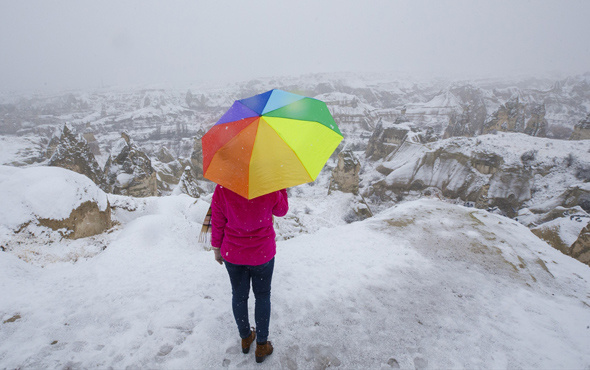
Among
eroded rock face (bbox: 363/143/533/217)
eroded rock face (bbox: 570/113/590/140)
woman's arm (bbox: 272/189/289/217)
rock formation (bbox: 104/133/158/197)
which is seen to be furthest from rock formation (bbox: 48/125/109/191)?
eroded rock face (bbox: 570/113/590/140)

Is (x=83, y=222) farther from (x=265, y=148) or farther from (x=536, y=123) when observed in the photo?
(x=536, y=123)

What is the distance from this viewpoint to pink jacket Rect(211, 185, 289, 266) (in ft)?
7.50

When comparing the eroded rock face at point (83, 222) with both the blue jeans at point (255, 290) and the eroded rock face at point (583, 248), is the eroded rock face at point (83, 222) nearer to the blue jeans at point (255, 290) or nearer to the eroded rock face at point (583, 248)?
the blue jeans at point (255, 290)

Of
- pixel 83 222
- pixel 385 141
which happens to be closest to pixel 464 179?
pixel 385 141

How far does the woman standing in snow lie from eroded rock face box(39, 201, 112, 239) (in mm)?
7688

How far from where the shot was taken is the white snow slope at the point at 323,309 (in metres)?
2.93

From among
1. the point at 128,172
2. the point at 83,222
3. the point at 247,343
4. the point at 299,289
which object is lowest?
the point at 128,172

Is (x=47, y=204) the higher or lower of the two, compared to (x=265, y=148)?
lower

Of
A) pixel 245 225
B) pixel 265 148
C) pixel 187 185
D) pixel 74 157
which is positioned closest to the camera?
pixel 265 148

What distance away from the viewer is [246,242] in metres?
2.34

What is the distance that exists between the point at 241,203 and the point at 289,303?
8.19 ft

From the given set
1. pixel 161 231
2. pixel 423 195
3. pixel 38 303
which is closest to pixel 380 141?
pixel 423 195

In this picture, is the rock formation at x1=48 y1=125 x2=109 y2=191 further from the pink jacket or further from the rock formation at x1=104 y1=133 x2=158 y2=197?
the pink jacket

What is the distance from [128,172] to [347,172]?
25903mm
